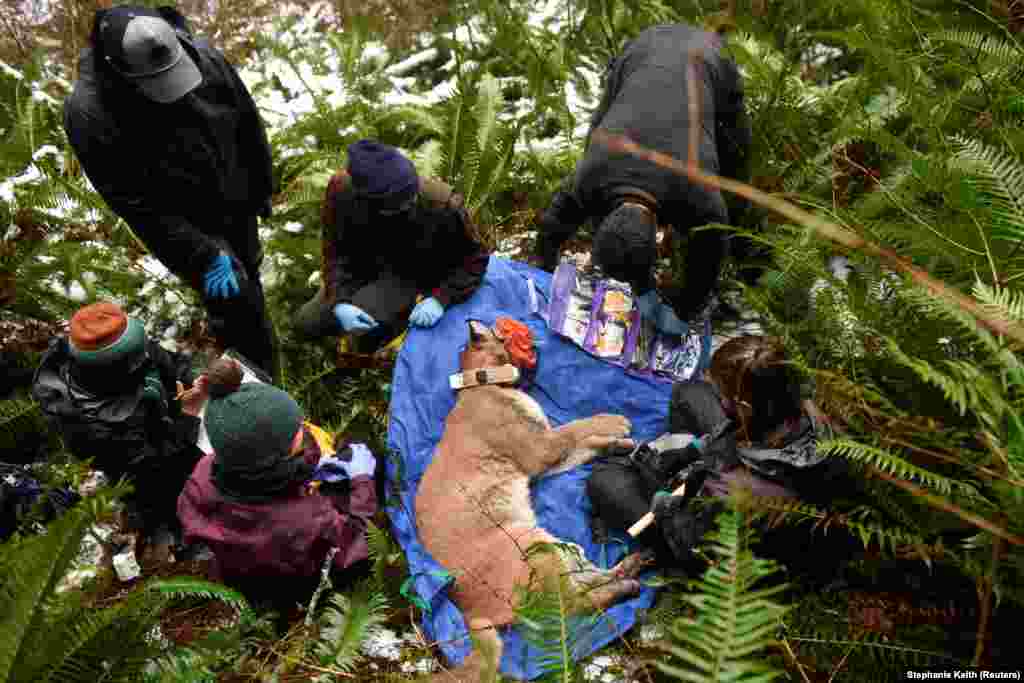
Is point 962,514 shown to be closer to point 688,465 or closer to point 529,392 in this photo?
point 688,465

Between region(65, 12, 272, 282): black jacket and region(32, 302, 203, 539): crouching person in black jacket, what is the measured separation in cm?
71

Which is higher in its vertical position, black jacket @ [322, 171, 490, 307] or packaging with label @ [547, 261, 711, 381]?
black jacket @ [322, 171, 490, 307]

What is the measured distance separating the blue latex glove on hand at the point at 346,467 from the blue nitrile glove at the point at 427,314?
89 cm

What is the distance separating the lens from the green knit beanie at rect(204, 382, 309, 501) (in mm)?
2637

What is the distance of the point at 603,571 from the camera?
3.13 metres

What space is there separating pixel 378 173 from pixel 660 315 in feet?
5.88

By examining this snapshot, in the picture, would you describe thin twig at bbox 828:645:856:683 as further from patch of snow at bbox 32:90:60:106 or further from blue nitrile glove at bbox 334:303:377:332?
patch of snow at bbox 32:90:60:106

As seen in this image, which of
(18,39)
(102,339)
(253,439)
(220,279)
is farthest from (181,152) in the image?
(18,39)

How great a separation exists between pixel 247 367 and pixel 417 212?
125 cm

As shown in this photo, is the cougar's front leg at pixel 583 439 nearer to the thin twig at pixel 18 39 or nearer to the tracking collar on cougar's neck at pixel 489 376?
the tracking collar on cougar's neck at pixel 489 376

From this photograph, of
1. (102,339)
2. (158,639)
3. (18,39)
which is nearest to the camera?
(158,639)

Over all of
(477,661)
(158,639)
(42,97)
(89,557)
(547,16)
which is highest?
(547,16)

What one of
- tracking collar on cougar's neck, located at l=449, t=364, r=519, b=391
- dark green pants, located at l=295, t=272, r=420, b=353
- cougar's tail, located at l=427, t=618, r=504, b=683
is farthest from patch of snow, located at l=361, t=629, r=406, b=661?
dark green pants, located at l=295, t=272, r=420, b=353

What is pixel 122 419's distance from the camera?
9.83ft
